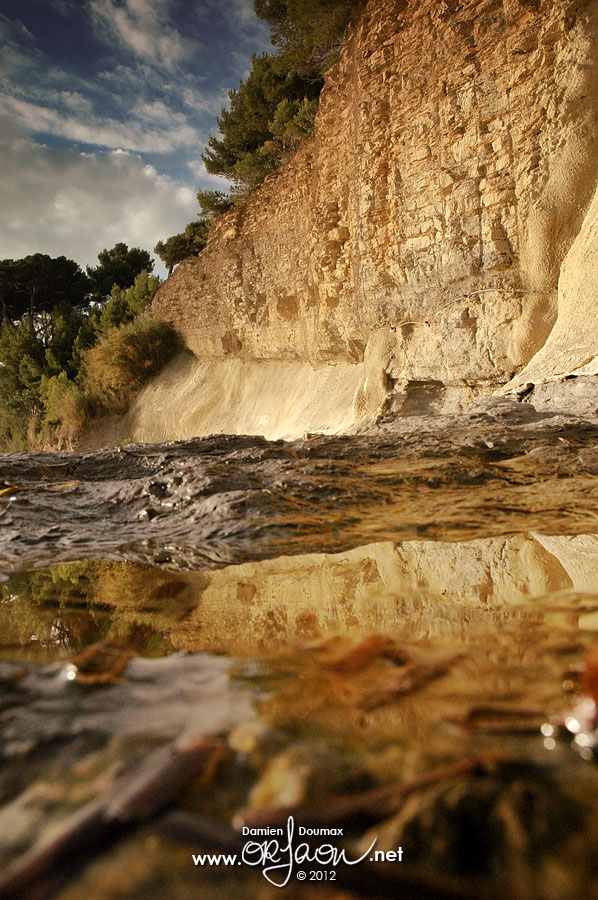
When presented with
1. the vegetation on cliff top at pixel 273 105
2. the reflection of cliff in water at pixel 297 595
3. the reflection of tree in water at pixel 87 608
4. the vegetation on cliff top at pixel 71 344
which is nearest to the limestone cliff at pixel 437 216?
the vegetation on cliff top at pixel 273 105

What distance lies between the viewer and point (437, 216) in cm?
716

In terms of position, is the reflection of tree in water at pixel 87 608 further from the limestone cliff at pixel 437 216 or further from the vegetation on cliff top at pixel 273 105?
the vegetation on cliff top at pixel 273 105

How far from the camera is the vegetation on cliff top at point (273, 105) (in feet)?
30.8

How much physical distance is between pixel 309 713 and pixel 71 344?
69.1 feet

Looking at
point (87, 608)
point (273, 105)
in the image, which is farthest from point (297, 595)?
point (273, 105)

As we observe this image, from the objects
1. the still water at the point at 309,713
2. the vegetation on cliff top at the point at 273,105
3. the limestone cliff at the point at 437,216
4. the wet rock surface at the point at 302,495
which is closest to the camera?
the still water at the point at 309,713

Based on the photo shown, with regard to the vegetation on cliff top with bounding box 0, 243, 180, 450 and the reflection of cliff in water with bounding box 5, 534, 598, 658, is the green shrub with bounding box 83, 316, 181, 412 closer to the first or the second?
the vegetation on cliff top with bounding box 0, 243, 180, 450

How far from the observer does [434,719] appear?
2.24ft

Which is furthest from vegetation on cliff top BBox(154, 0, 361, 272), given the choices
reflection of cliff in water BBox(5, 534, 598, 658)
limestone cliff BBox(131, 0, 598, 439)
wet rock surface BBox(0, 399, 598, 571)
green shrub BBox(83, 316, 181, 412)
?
reflection of cliff in water BBox(5, 534, 598, 658)

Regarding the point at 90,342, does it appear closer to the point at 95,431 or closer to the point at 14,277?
the point at 95,431

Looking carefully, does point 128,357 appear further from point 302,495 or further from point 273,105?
point 302,495

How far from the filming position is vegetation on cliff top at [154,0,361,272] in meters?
9.40

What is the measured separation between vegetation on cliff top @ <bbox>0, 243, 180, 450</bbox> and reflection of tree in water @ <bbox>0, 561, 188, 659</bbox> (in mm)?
14233

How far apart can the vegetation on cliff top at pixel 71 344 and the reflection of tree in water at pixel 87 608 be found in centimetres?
1423
